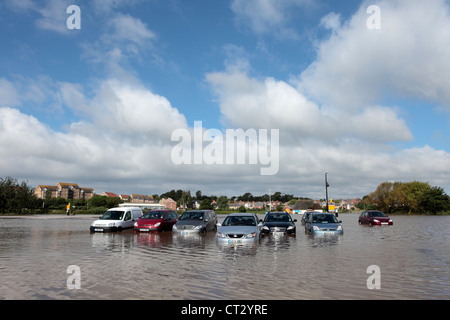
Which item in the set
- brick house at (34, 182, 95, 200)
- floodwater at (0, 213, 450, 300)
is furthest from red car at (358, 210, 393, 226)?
brick house at (34, 182, 95, 200)

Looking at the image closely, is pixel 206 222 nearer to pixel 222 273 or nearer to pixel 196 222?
pixel 196 222

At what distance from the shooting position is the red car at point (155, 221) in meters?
21.3

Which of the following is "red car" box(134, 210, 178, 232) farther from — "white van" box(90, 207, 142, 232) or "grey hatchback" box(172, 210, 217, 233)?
"grey hatchback" box(172, 210, 217, 233)

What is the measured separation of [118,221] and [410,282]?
59.7 ft

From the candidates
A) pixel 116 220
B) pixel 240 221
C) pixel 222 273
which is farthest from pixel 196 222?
pixel 222 273

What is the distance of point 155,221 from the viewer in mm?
21516

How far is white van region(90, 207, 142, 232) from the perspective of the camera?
2153 cm

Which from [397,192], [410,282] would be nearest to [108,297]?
[410,282]

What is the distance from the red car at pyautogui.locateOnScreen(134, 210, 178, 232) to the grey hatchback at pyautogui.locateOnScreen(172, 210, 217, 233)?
4.79 ft

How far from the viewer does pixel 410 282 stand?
306 inches

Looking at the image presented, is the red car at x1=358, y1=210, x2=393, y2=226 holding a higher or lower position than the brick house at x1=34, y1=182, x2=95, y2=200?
lower

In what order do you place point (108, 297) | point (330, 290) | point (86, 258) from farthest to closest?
1. point (86, 258)
2. point (330, 290)
3. point (108, 297)

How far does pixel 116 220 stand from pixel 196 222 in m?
5.74
